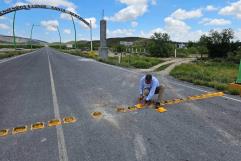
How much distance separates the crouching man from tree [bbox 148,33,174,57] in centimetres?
4286

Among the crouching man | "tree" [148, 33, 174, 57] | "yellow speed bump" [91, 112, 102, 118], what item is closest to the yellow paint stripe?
"yellow speed bump" [91, 112, 102, 118]

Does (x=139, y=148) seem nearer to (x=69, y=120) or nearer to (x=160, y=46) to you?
(x=69, y=120)

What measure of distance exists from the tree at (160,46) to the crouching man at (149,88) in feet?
141

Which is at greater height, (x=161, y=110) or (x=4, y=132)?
(x=161, y=110)

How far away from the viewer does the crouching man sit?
621 centimetres

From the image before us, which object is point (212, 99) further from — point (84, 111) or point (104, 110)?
point (84, 111)

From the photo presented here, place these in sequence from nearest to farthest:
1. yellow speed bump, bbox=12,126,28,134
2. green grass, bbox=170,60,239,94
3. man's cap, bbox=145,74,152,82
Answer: yellow speed bump, bbox=12,126,28,134, man's cap, bbox=145,74,152,82, green grass, bbox=170,60,239,94

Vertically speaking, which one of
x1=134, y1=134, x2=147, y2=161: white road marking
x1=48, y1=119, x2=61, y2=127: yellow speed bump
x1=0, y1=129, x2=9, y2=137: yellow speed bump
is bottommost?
x1=0, y1=129, x2=9, y2=137: yellow speed bump

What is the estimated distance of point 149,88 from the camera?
20.9 ft

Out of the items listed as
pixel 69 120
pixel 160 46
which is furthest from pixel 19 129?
pixel 160 46

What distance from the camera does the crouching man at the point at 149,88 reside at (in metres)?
6.21

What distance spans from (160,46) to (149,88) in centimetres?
4419

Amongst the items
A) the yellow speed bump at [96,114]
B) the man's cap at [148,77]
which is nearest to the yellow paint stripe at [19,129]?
the yellow speed bump at [96,114]

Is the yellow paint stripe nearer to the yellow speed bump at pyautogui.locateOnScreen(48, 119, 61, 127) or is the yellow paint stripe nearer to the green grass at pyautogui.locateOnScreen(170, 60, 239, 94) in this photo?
the yellow speed bump at pyautogui.locateOnScreen(48, 119, 61, 127)
